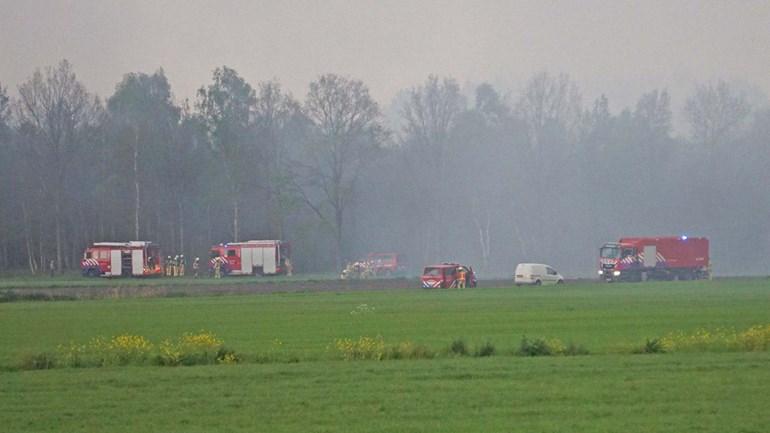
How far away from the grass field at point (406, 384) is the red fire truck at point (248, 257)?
52355 millimetres

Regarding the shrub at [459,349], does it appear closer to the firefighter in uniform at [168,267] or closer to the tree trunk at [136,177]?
the firefighter in uniform at [168,267]

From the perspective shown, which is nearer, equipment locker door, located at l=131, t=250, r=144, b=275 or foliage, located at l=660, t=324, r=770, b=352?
foliage, located at l=660, t=324, r=770, b=352

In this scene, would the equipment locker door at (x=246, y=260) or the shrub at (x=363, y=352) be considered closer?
the shrub at (x=363, y=352)

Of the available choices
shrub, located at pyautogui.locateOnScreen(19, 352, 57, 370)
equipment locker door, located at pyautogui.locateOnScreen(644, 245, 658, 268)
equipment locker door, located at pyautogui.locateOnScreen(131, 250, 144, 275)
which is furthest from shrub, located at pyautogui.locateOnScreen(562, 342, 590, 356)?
equipment locker door, located at pyautogui.locateOnScreen(131, 250, 144, 275)

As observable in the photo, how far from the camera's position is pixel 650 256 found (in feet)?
273

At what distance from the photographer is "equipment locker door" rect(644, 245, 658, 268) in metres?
83.1

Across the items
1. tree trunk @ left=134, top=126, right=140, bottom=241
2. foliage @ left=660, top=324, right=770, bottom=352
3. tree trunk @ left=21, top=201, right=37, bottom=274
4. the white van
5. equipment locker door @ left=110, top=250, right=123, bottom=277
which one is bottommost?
foliage @ left=660, top=324, right=770, bottom=352

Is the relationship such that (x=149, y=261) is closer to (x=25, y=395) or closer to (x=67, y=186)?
(x=67, y=186)

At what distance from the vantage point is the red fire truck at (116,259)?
90.0 metres

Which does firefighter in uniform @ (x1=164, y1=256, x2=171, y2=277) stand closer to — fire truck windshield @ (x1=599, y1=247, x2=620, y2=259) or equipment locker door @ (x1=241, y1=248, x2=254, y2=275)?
equipment locker door @ (x1=241, y1=248, x2=254, y2=275)

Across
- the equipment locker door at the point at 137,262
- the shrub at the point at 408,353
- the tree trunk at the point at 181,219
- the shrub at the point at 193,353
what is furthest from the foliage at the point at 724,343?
the tree trunk at the point at 181,219

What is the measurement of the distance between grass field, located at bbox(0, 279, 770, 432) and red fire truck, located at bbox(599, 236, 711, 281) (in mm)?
41596

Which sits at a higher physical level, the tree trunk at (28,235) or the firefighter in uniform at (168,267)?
the tree trunk at (28,235)

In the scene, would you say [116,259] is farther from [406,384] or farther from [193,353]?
[406,384]
